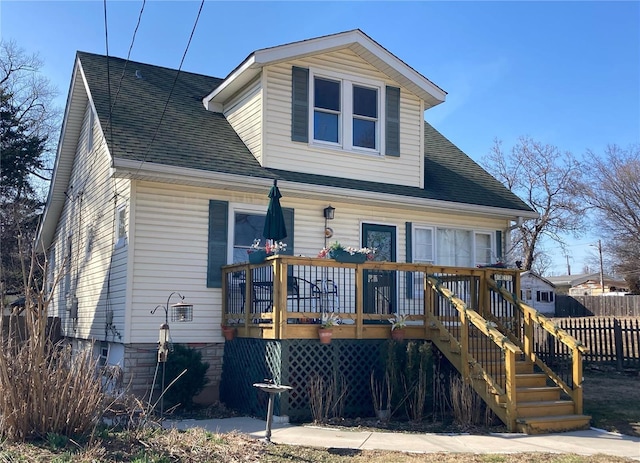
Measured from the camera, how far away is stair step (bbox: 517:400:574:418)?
30.1 ft

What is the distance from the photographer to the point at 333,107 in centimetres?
1290

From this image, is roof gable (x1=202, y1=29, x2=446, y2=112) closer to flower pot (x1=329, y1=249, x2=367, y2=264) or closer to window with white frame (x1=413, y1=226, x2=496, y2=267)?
window with white frame (x1=413, y1=226, x2=496, y2=267)

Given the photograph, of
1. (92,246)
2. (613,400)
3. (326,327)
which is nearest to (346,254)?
(326,327)

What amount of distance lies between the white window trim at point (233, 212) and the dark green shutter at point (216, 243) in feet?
0.25

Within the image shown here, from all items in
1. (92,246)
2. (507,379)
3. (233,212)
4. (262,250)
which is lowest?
(507,379)

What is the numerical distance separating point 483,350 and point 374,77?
593cm

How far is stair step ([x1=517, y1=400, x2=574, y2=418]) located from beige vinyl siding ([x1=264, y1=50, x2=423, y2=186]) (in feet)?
17.9

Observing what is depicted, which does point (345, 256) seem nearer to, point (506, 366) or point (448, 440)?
point (506, 366)

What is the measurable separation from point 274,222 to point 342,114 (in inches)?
127

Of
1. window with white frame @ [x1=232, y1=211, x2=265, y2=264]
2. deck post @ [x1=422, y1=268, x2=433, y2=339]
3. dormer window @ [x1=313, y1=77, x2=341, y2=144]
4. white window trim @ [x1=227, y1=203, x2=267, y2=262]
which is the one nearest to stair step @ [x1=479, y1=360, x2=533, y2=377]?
deck post @ [x1=422, y1=268, x2=433, y2=339]

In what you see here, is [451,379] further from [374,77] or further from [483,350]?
[374,77]

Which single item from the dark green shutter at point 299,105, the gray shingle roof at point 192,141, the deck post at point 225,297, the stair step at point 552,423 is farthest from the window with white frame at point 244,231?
the stair step at point 552,423

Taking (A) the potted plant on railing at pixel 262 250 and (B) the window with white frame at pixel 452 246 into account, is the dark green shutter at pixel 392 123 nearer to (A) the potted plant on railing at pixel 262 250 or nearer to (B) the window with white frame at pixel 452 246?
(B) the window with white frame at pixel 452 246

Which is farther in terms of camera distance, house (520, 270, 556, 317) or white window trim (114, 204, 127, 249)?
house (520, 270, 556, 317)
